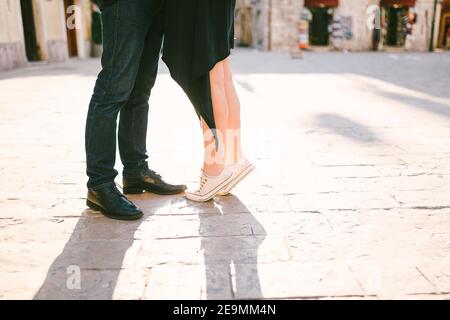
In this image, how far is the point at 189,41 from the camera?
2.05 meters

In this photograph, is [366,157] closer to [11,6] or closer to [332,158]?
[332,158]

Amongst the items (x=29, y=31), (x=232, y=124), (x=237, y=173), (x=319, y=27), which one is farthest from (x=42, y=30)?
(x=319, y=27)

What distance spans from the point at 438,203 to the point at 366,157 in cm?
89

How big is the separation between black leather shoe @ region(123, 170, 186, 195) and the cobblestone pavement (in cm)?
5

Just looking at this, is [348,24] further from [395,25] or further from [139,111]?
[139,111]

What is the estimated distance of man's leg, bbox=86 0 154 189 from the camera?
1.89 meters

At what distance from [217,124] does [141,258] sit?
88cm

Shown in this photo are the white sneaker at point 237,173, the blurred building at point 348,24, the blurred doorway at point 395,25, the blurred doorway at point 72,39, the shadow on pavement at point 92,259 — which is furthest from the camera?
the blurred doorway at point 395,25

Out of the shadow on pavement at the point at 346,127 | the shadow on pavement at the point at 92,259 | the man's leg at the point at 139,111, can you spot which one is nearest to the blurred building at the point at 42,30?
the shadow on pavement at the point at 346,127

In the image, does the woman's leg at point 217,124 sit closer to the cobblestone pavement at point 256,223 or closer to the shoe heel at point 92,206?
the cobblestone pavement at point 256,223

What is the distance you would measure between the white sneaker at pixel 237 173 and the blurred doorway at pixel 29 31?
12977 millimetres

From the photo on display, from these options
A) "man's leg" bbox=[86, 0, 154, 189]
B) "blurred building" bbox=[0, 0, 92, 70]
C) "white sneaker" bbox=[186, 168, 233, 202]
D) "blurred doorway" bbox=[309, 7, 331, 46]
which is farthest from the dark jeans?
"blurred doorway" bbox=[309, 7, 331, 46]

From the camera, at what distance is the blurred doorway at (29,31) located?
1305 cm
